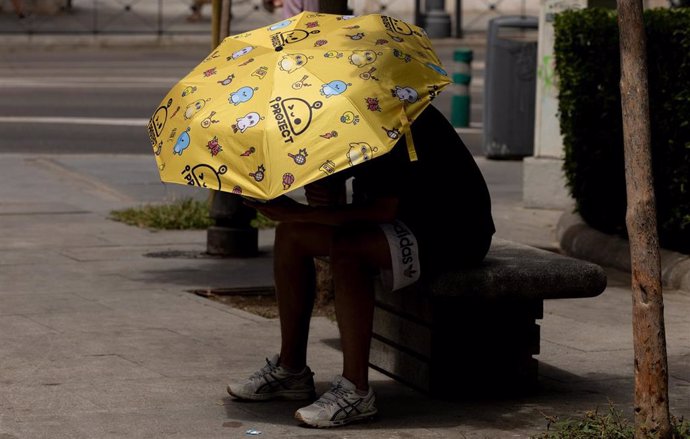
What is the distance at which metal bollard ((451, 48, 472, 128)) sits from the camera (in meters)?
15.9

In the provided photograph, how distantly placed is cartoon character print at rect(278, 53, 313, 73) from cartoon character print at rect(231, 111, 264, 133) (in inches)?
8.6

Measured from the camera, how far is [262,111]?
517 centimetres

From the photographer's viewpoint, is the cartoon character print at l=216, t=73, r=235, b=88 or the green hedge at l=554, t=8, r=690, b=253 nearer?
the cartoon character print at l=216, t=73, r=235, b=88

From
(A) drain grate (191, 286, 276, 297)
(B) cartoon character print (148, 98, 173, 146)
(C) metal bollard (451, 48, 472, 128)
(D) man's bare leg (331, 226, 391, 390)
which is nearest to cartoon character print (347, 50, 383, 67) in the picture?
(D) man's bare leg (331, 226, 391, 390)

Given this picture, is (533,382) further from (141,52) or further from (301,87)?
(141,52)

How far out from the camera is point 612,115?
28.5ft

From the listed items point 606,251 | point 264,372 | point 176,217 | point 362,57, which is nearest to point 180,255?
point 176,217

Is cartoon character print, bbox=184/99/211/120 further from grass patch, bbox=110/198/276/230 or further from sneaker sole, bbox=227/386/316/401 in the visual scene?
grass patch, bbox=110/198/276/230

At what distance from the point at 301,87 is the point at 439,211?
26.8 inches

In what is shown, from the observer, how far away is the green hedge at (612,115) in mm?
8008

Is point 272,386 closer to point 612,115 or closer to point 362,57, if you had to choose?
point 362,57

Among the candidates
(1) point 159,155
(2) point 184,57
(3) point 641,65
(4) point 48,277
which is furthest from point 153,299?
(2) point 184,57

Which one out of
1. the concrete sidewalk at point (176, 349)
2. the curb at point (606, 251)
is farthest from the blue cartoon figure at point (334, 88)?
the curb at point (606, 251)

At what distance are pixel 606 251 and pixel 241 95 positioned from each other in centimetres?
389
